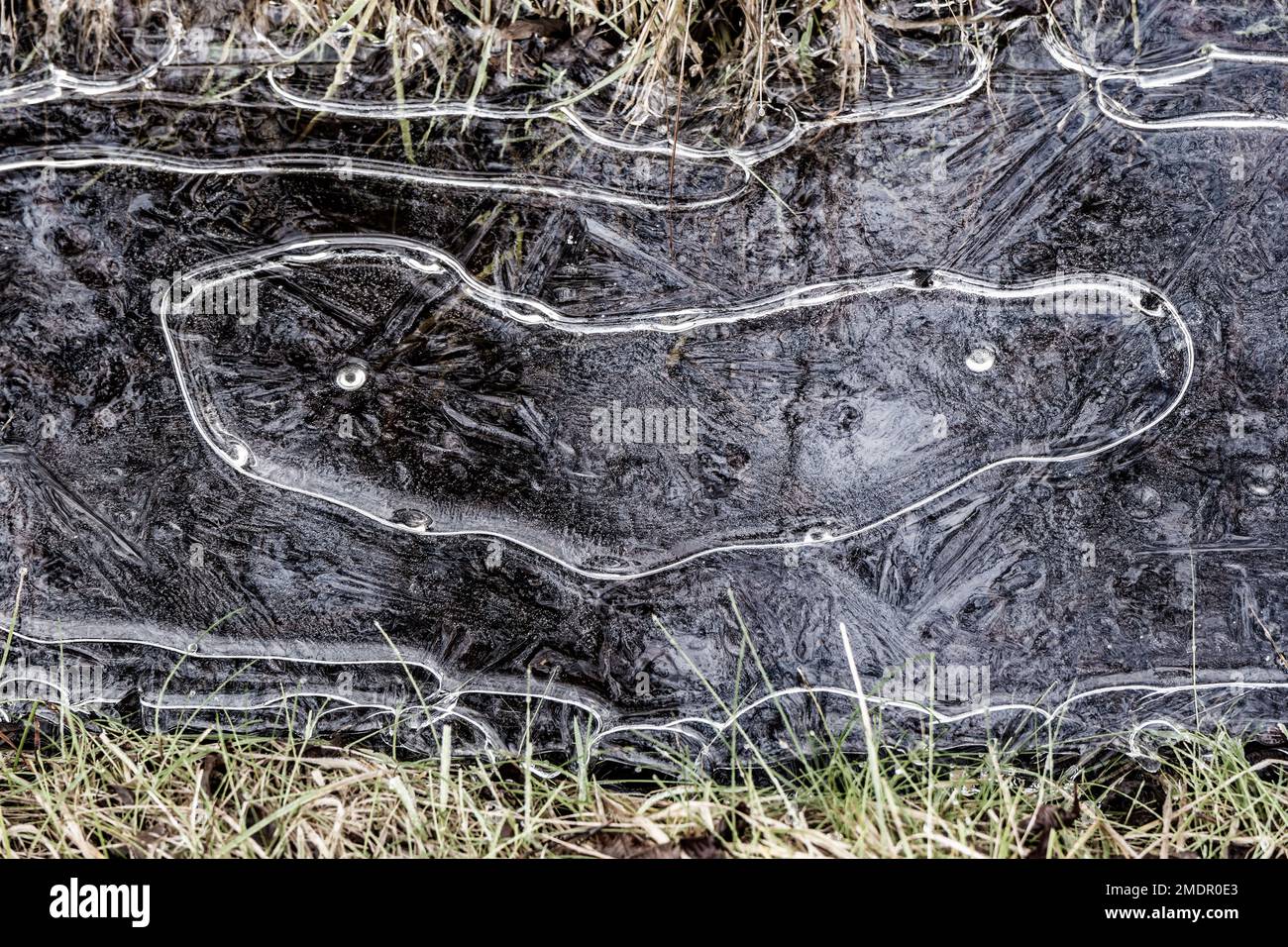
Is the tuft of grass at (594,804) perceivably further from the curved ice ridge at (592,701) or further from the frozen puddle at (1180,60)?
the frozen puddle at (1180,60)

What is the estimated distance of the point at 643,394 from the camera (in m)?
1.59

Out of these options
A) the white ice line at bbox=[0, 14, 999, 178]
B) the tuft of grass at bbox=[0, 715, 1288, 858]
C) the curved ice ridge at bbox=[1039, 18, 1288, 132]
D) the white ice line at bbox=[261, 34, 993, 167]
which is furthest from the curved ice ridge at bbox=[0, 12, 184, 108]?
the curved ice ridge at bbox=[1039, 18, 1288, 132]

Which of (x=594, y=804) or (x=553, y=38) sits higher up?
(x=553, y=38)

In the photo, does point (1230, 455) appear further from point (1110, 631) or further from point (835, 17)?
point (835, 17)

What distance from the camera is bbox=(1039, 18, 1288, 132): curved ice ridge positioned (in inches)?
61.3

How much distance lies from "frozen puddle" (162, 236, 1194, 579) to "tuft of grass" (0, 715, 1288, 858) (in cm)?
46

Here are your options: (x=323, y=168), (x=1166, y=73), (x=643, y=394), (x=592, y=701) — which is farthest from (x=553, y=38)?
(x=592, y=701)

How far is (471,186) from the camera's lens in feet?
5.16

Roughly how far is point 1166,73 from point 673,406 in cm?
117

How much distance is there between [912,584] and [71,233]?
71.3 inches

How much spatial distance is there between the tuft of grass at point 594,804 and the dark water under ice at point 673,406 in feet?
0.24

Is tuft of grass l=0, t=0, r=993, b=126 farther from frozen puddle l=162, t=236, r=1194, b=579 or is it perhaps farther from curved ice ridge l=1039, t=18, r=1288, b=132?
frozen puddle l=162, t=236, r=1194, b=579

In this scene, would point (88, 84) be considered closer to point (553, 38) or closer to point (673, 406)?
point (553, 38)

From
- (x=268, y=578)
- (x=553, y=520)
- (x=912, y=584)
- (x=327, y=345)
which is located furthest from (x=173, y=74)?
(x=912, y=584)
